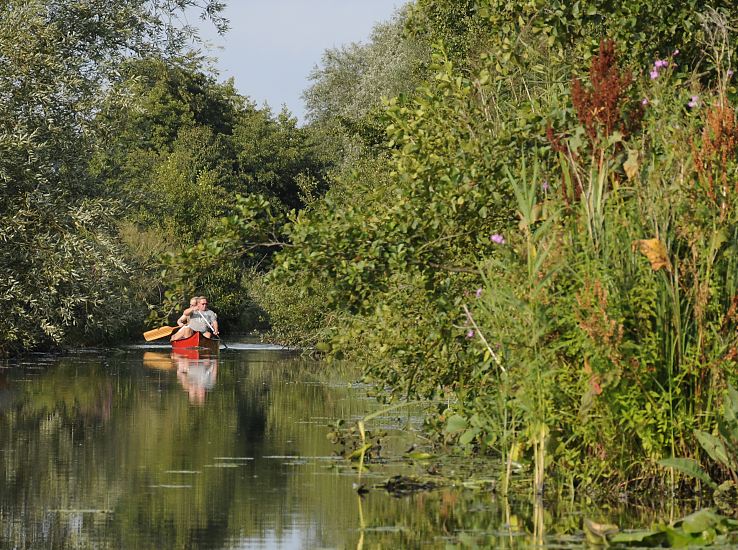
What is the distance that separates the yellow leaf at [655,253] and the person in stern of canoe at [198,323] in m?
31.0

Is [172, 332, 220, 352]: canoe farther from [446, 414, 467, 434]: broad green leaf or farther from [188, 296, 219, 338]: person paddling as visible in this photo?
[446, 414, 467, 434]: broad green leaf

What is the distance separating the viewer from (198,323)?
41.5 metres

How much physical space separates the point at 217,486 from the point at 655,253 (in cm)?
370

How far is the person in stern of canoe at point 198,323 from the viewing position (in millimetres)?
41094

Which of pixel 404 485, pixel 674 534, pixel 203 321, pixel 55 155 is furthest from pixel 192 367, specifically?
pixel 674 534

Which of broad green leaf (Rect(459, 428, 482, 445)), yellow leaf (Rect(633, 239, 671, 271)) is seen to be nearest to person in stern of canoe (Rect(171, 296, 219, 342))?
broad green leaf (Rect(459, 428, 482, 445))

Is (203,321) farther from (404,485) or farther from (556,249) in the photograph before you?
(556,249)

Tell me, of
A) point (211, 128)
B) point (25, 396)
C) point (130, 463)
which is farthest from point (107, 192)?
point (211, 128)

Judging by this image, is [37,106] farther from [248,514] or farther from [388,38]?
[388,38]

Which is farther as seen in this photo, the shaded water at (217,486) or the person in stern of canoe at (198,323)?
the person in stern of canoe at (198,323)

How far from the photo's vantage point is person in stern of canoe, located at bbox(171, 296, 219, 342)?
135 ft

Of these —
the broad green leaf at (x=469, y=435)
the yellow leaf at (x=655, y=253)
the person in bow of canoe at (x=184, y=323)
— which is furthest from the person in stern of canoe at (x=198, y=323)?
the yellow leaf at (x=655, y=253)

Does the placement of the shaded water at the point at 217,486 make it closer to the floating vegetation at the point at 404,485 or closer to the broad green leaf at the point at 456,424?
the floating vegetation at the point at 404,485

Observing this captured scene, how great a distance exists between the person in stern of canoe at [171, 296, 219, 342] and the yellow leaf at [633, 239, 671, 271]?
31.0 meters
